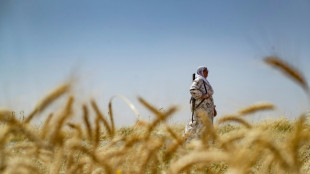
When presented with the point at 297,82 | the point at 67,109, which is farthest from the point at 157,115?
the point at 297,82

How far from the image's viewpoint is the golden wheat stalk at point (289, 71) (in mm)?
1401

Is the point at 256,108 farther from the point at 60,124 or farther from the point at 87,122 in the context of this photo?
the point at 60,124

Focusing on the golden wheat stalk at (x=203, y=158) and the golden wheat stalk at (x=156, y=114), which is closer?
the golden wheat stalk at (x=203, y=158)

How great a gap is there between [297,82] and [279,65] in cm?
15

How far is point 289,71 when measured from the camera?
4.87 feet

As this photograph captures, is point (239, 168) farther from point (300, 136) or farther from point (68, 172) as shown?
point (68, 172)

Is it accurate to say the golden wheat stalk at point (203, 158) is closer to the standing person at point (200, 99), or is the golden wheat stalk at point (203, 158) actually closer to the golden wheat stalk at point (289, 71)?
the golden wheat stalk at point (289, 71)

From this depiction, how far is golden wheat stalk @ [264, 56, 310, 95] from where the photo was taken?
140 cm

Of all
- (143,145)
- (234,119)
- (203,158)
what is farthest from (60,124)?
(234,119)

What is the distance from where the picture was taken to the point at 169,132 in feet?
4.17

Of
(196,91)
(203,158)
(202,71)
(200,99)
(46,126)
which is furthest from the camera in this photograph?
(202,71)

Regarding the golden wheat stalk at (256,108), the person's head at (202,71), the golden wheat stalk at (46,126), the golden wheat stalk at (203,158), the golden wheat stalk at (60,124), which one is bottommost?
the golden wheat stalk at (203,158)

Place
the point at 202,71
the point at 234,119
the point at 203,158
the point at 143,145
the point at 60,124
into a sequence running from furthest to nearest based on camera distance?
the point at 202,71, the point at 234,119, the point at 143,145, the point at 60,124, the point at 203,158

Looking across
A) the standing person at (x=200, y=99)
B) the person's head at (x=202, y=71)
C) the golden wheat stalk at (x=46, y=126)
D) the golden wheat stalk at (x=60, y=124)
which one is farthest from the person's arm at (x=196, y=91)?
the golden wheat stalk at (x=60, y=124)
